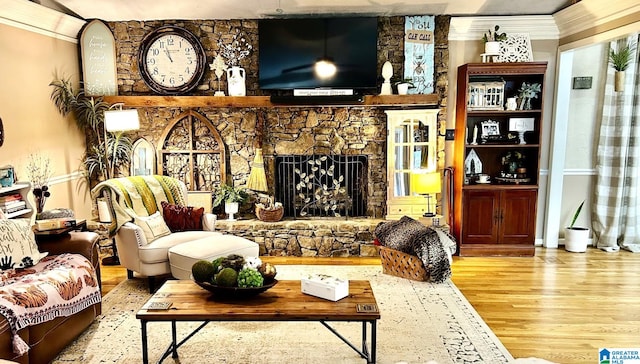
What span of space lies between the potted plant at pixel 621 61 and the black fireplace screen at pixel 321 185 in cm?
287

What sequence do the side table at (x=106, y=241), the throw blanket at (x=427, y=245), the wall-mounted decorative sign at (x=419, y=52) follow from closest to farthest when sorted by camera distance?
the throw blanket at (x=427, y=245)
the side table at (x=106, y=241)
the wall-mounted decorative sign at (x=419, y=52)

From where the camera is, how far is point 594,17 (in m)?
4.53

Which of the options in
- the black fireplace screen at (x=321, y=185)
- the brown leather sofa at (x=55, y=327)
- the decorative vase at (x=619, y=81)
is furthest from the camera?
the black fireplace screen at (x=321, y=185)

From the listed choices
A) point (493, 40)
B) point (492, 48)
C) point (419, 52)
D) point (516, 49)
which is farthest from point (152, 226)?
point (516, 49)

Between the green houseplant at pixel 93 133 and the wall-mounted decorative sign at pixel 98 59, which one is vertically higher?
the wall-mounted decorative sign at pixel 98 59

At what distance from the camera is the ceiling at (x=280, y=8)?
15.7ft

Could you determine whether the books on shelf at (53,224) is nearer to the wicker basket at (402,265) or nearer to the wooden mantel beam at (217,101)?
the wooden mantel beam at (217,101)

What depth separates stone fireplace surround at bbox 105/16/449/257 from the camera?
5102 millimetres

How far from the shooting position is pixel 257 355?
116 inches

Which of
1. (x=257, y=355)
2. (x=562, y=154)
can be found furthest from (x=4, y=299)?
(x=562, y=154)

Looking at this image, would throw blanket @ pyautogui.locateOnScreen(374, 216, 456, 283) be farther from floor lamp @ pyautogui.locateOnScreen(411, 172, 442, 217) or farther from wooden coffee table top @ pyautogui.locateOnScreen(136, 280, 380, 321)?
wooden coffee table top @ pyautogui.locateOnScreen(136, 280, 380, 321)

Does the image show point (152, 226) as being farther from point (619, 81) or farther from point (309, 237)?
point (619, 81)

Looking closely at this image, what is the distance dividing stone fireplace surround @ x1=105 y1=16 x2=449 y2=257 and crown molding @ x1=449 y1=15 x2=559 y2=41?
0.17m

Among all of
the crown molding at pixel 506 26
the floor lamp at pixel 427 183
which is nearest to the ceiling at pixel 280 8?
the crown molding at pixel 506 26
